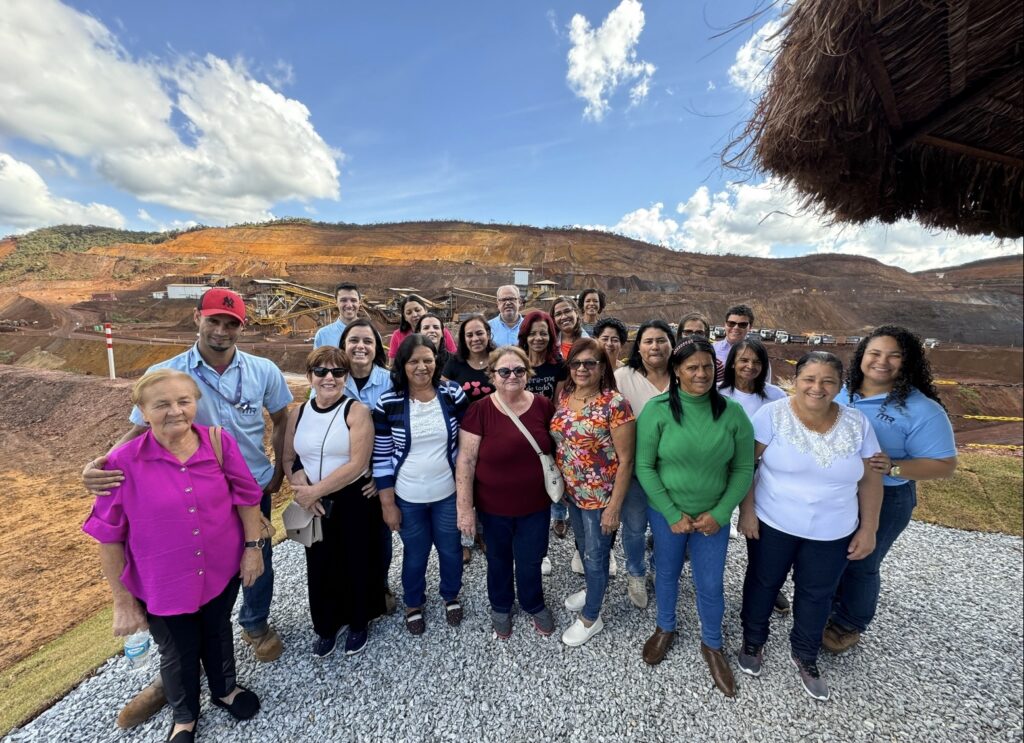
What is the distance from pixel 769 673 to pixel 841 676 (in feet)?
1.69

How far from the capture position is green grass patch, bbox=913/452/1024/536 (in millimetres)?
4785

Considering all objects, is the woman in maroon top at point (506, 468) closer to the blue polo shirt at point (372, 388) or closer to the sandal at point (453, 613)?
the sandal at point (453, 613)

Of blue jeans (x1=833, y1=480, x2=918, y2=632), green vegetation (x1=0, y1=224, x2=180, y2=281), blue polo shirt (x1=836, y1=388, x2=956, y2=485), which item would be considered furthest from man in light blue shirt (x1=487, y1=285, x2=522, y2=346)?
green vegetation (x1=0, y1=224, x2=180, y2=281)

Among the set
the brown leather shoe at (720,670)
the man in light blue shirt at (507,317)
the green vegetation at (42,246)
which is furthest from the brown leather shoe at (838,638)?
the green vegetation at (42,246)

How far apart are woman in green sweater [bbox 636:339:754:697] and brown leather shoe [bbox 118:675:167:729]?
10.6ft

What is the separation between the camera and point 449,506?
2.66 metres

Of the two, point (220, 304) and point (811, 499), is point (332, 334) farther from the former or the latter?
Result: point (811, 499)

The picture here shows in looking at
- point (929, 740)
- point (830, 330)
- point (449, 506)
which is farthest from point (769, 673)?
point (830, 330)

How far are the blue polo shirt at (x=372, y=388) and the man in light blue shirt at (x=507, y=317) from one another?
4.57ft

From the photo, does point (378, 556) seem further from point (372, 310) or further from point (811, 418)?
point (372, 310)

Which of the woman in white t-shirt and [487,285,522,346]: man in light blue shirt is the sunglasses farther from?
the woman in white t-shirt

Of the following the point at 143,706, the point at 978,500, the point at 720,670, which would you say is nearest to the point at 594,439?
the point at 720,670

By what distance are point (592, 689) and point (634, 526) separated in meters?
1.07

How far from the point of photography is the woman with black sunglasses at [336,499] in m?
2.38
